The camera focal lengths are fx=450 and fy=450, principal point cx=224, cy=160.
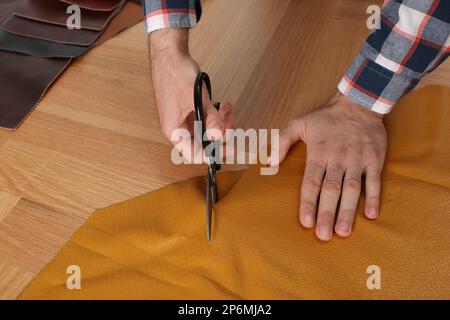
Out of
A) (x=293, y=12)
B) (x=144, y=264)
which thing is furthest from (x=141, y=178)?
(x=293, y=12)

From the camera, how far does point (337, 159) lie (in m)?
0.70

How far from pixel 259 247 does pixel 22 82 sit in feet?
2.08

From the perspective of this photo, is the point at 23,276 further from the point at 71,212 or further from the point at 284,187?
the point at 284,187

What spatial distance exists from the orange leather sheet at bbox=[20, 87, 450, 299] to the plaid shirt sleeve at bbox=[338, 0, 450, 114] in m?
0.12

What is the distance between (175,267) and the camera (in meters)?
0.62

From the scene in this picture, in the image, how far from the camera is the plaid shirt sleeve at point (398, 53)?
2.26ft

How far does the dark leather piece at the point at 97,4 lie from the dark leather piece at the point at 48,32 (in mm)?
92

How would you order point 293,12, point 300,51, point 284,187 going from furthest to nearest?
1. point 293,12
2. point 300,51
3. point 284,187

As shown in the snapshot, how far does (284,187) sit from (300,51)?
41 centimetres

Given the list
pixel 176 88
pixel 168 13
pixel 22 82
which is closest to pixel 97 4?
pixel 22 82

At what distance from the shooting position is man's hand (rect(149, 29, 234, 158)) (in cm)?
68

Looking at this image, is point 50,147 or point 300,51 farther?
point 300,51

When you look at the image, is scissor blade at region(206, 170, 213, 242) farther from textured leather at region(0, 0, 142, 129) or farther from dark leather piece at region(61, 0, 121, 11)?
dark leather piece at region(61, 0, 121, 11)
